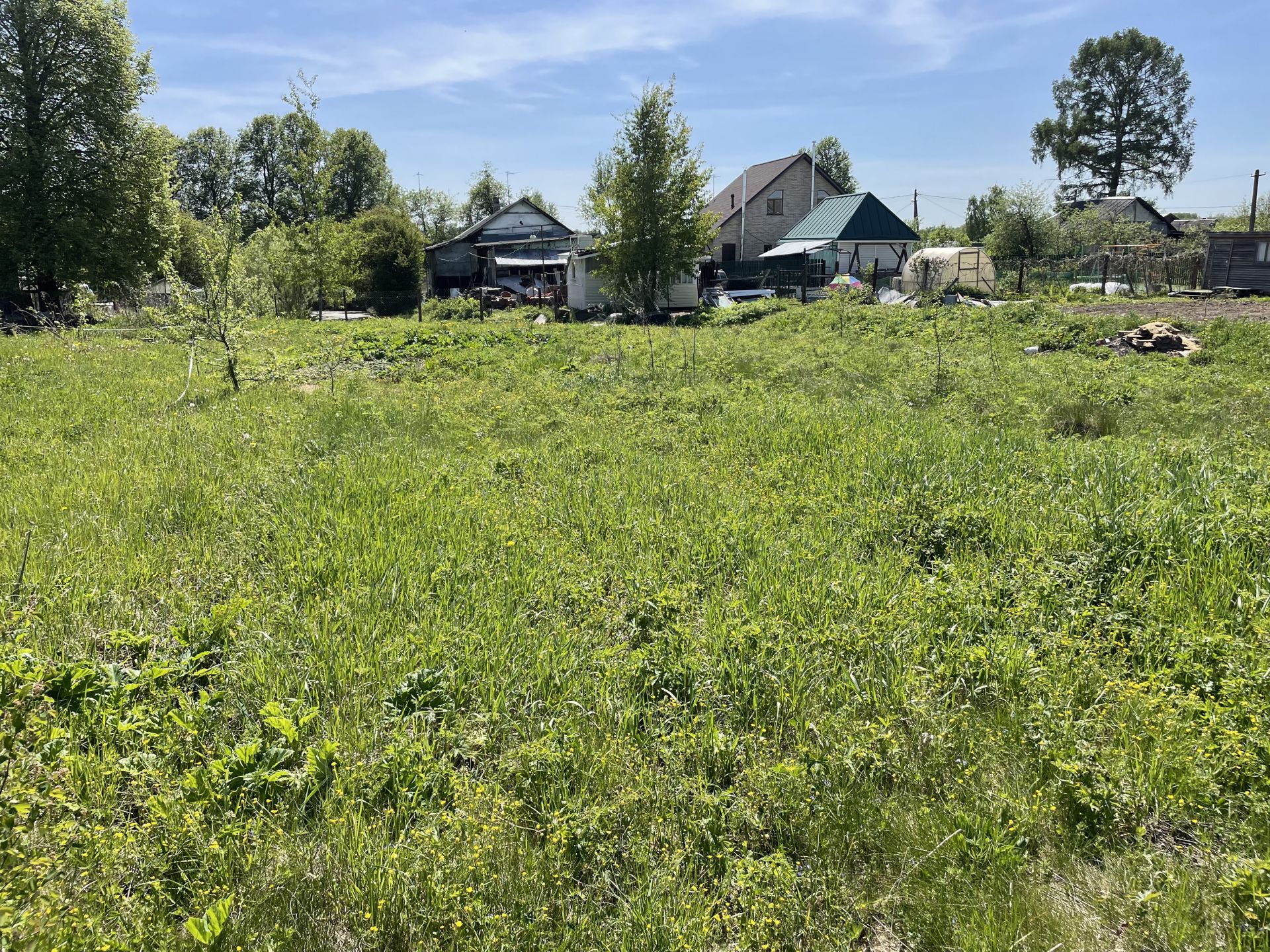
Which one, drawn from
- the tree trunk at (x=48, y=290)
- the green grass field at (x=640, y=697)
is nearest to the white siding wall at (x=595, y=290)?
the tree trunk at (x=48, y=290)

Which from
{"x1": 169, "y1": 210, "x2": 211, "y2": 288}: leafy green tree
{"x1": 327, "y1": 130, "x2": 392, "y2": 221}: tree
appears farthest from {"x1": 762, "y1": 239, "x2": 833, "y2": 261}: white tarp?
{"x1": 327, "y1": 130, "x2": 392, "y2": 221}: tree

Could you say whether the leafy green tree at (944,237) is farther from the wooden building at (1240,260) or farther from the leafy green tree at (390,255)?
the leafy green tree at (390,255)

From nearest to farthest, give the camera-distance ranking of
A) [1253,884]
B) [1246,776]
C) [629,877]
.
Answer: [1253,884] → [629,877] → [1246,776]

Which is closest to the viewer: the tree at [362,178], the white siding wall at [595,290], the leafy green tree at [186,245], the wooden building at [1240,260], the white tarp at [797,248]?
the leafy green tree at [186,245]

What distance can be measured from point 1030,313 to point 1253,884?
19866 mm

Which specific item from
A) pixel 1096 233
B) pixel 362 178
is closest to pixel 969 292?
pixel 1096 233

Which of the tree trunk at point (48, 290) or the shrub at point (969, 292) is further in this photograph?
the shrub at point (969, 292)

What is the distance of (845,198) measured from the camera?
40312 mm

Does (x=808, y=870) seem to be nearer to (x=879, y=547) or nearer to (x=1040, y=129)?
(x=879, y=547)

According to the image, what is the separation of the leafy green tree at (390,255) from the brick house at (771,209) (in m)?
21.1

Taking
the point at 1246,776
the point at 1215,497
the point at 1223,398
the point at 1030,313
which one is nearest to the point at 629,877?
the point at 1246,776

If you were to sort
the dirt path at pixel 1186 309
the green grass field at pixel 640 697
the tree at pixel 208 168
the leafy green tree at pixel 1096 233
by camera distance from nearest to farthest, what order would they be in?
the green grass field at pixel 640 697 < the dirt path at pixel 1186 309 < the leafy green tree at pixel 1096 233 < the tree at pixel 208 168

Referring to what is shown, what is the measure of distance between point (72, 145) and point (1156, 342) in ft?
123

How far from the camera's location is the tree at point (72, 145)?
26.4m
